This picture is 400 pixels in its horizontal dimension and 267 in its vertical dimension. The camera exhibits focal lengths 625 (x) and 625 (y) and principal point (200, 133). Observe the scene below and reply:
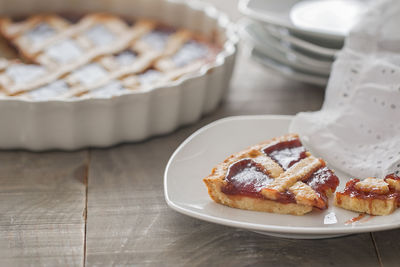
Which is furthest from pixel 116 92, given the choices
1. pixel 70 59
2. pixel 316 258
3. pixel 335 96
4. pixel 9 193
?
pixel 316 258

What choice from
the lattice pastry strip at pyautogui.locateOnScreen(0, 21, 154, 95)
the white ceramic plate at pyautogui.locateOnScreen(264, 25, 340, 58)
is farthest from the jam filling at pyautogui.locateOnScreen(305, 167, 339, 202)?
the lattice pastry strip at pyautogui.locateOnScreen(0, 21, 154, 95)

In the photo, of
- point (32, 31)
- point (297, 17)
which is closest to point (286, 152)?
point (297, 17)

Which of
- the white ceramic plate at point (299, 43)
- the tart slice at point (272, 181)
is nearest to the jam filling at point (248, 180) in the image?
the tart slice at point (272, 181)

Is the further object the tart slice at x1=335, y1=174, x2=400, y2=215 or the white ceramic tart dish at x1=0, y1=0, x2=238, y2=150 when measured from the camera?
the white ceramic tart dish at x1=0, y1=0, x2=238, y2=150

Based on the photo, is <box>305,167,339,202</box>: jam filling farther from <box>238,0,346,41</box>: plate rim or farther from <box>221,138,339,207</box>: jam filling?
<box>238,0,346,41</box>: plate rim

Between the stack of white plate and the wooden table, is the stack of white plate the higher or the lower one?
the higher one

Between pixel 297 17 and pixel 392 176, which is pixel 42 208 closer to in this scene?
pixel 392 176
